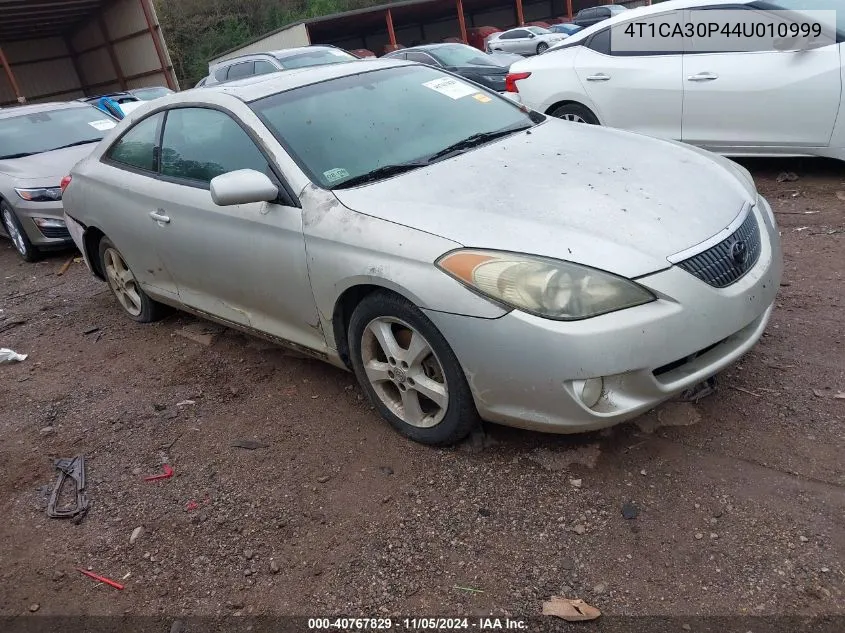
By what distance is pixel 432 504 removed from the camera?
2.67 metres

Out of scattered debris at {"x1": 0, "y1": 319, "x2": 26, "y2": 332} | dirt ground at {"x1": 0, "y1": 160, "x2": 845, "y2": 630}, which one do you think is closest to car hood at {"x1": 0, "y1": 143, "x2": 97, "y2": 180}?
scattered debris at {"x1": 0, "y1": 319, "x2": 26, "y2": 332}

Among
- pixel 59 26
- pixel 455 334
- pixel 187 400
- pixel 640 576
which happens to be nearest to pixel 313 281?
pixel 455 334

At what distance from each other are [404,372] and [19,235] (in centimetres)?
619

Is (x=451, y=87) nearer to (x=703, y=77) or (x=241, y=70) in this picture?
(x=703, y=77)

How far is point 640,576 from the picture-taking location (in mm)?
2207

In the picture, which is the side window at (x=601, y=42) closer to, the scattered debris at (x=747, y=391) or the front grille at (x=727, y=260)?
the front grille at (x=727, y=260)

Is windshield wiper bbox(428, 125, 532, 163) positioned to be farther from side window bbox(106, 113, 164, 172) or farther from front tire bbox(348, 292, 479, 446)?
side window bbox(106, 113, 164, 172)

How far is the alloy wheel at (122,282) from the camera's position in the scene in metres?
4.79

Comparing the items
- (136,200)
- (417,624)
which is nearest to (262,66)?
(136,200)

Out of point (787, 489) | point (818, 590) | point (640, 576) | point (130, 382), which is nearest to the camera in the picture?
point (818, 590)

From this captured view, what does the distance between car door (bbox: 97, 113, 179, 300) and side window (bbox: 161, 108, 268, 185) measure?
0.16m

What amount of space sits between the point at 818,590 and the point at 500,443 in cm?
126

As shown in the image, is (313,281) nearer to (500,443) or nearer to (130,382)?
(500,443)

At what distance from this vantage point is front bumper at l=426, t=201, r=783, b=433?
2371 millimetres
